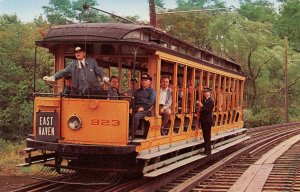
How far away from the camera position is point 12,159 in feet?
59.7

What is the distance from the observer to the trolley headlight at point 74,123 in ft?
26.5

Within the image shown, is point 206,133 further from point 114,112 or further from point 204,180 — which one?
point 114,112

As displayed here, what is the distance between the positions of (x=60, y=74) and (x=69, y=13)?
64.3 metres

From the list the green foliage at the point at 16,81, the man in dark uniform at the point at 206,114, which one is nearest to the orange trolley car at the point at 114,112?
the man in dark uniform at the point at 206,114

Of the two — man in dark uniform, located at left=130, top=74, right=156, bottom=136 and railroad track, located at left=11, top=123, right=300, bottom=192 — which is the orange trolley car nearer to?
man in dark uniform, located at left=130, top=74, right=156, bottom=136

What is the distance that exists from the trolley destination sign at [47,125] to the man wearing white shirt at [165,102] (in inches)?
85.9

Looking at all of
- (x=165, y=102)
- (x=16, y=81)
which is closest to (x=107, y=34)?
(x=165, y=102)

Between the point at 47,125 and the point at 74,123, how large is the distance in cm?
48

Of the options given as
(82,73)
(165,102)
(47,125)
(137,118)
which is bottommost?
(47,125)

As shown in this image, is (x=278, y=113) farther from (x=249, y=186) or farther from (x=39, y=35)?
(x=249, y=186)

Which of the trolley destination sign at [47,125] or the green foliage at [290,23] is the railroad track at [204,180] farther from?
the green foliage at [290,23]

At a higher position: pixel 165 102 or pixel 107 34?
pixel 107 34

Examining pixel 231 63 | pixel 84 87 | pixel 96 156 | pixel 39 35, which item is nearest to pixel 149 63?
pixel 84 87

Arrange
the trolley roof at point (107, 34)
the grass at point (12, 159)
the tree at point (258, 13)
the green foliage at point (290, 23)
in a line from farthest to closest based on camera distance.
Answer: the tree at point (258, 13)
the green foliage at point (290, 23)
the grass at point (12, 159)
the trolley roof at point (107, 34)
